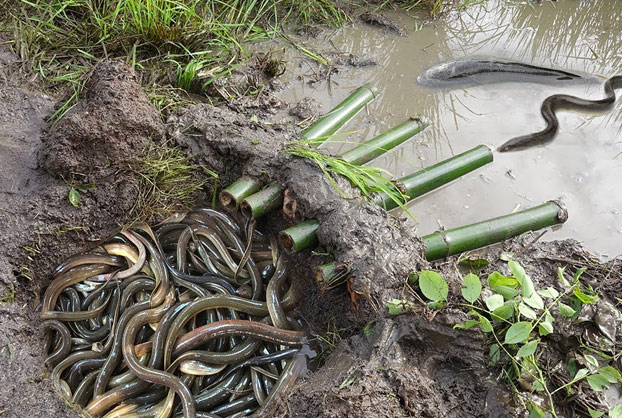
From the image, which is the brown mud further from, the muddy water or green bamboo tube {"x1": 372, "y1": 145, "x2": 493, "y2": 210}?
the muddy water

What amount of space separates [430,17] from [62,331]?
4298 mm

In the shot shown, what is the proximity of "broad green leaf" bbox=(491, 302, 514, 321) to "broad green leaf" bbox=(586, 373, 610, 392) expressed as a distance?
0.49m

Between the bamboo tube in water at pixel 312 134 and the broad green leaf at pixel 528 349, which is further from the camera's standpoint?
the bamboo tube in water at pixel 312 134

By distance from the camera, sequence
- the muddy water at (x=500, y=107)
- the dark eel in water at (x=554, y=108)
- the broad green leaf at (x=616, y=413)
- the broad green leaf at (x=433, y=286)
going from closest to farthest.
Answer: the broad green leaf at (x=616, y=413) < the broad green leaf at (x=433, y=286) < the muddy water at (x=500, y=107) < the dark eel in water at (x=554, y=108)

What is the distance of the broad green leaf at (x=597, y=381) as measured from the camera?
8.59ft

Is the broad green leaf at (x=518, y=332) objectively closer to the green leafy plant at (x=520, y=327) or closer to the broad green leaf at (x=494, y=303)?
the green leafy plant at (x=520, y=327)

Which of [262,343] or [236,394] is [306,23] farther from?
[236,394]

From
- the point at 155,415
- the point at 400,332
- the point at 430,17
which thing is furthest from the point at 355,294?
the point at 430,17

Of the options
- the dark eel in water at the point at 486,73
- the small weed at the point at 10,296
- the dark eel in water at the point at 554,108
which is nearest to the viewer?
the small weed at the point at 10,296

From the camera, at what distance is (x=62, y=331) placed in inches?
119

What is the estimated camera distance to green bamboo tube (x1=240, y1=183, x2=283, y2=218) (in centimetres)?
323

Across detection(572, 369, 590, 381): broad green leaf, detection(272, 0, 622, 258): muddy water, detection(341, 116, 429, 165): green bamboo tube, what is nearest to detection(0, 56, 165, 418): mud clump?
detection(341, 116, 429, 165): green bamboo tube

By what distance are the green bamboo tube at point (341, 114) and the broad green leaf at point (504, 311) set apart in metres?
1.59

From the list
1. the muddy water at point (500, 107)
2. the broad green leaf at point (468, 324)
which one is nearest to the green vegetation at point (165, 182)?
the muddy water at point (500, 107)
